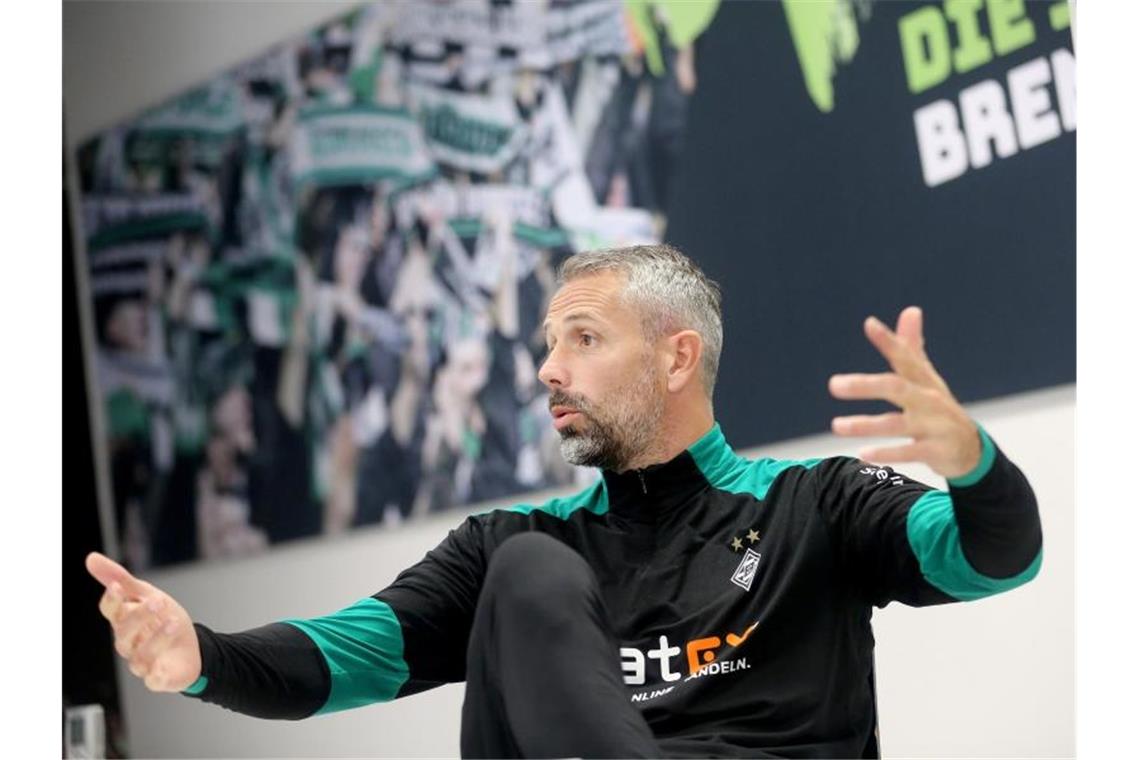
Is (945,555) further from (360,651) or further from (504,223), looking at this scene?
(504,223)

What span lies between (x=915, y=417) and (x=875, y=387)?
7 cm

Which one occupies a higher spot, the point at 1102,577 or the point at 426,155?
the point at 426,155

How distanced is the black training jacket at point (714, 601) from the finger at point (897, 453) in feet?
0.52

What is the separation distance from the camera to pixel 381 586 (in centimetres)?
434

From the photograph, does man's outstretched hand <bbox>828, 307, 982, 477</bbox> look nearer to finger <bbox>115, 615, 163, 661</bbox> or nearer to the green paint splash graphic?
finger <bbox>115, 615, 163, 661</bbox>

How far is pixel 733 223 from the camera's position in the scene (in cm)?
370

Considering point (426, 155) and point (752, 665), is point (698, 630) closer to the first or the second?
point (752, 665)

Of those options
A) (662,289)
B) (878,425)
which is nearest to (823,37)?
(662,289)

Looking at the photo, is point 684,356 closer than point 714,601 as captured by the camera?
No

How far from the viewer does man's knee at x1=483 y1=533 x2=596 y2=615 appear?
1778mm
